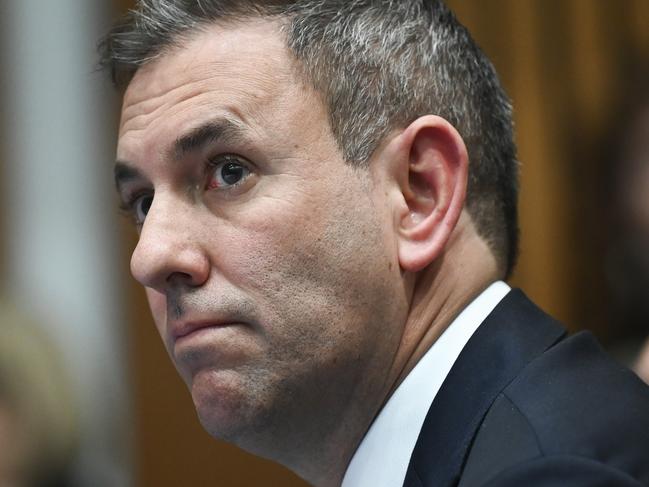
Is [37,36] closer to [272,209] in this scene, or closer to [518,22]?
[518,22]

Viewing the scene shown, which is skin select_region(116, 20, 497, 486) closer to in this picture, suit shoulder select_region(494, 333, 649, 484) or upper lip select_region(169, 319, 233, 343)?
upper lip select_region(169, 319, 233, 343)

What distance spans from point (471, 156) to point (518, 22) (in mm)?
2075

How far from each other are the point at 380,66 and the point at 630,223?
4.57ft

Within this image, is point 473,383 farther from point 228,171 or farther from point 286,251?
point 228,171

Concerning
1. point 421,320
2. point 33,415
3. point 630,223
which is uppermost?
point 630,223

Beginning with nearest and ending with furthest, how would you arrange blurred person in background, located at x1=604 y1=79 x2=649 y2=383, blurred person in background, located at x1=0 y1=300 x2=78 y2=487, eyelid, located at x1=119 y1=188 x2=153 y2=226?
eyelid, located at x1=119 y1=188 x2=153 y2=226 < blurred person in background, located at x1=604 y1=79 x2=649 y2=383 < blurred person in background, located at x1=0 y1=300 x2=78 y2=487

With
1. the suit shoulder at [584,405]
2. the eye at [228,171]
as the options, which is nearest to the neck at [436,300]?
the suit shoulder at [584,405]

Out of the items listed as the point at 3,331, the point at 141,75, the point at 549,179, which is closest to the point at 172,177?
the point at 141,75

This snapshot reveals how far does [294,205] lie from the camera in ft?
6.56

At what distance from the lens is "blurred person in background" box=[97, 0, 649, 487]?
197cm

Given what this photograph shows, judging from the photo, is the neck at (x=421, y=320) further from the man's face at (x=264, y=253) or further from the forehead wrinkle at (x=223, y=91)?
the forehead wrinkle at (x=223, y=91)

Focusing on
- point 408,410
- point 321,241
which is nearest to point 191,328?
point 321,241

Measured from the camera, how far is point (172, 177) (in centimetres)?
206

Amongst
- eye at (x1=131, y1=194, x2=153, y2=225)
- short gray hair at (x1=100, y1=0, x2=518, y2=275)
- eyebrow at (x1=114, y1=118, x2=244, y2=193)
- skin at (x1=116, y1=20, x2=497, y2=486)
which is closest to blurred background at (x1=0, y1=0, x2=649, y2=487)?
short gray hair at (x1=100, y1=0, x2=518, y2=275)
